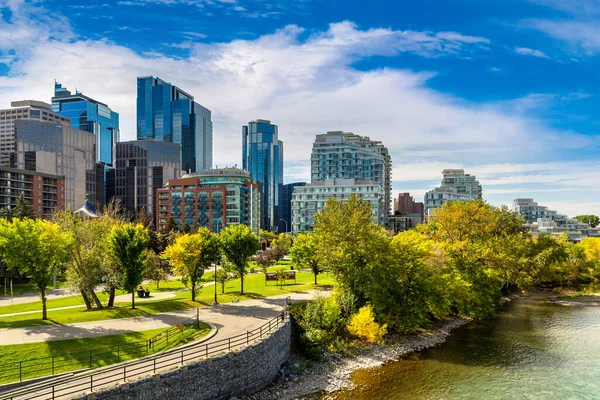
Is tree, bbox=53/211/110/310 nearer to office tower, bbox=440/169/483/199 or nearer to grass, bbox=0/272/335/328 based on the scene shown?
grass, bbox=0/272/335/328

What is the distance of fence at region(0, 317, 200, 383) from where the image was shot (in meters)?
→ 25.3

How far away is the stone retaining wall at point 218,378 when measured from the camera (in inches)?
941

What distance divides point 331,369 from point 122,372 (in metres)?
17.2

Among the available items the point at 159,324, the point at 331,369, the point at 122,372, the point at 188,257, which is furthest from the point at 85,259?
the point at 331,369

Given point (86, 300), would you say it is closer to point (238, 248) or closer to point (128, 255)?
point (128, 255)

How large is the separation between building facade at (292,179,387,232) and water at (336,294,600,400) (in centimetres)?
8019

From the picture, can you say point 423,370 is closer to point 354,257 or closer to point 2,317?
point 354,257

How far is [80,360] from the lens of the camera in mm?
27766

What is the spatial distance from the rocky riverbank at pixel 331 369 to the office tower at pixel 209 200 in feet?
347

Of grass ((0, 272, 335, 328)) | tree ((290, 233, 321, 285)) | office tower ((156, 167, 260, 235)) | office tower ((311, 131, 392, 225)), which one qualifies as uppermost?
office tower ((311, 131, 392, 225))

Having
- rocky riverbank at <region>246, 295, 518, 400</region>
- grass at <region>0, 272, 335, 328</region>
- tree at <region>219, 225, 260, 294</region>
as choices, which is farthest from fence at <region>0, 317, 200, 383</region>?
tree at <region>219, 225, 260, 294</region>

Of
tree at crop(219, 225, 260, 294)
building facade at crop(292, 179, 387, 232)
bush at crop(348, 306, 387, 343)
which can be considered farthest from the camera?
building facade at crop(292, 179, 387, 232)

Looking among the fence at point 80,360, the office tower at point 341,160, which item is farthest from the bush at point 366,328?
the office tower at point 341,160

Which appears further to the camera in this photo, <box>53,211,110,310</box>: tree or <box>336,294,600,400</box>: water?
<box>53,211,110,310</box>: tree
